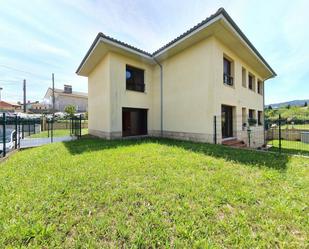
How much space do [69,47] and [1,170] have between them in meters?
9.36

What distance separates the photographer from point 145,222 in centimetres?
226

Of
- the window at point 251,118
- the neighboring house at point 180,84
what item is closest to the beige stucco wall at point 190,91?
the neighboring house at point 180,84

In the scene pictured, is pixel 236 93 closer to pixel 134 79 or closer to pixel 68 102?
pixel 134 79

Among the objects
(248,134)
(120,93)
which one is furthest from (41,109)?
(248,134)

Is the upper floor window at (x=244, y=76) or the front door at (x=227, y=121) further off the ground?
the upper floor window at (x=244, y=76)

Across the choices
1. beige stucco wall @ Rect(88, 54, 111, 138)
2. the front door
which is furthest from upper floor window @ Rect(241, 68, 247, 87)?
beige stucco wall @ Rect(88, 54, 111, 138)

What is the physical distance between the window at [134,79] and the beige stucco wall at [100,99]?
1438 millimetres

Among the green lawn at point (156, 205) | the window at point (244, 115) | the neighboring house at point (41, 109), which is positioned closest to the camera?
the green lawn at point (156, 205)

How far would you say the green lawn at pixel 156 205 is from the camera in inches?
77.7

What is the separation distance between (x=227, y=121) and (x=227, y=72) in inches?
119

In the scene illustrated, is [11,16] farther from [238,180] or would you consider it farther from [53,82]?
[53,82]

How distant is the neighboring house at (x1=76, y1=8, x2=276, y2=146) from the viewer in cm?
803

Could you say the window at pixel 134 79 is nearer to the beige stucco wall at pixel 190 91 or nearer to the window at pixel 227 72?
the beige stucco wall at pixel 190 91

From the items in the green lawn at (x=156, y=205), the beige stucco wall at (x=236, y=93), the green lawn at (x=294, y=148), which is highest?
the beige stucco wall at (x=236, y=93)
